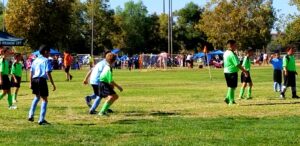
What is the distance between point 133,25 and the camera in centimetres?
12219

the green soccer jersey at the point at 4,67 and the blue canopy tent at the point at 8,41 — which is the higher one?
the blue canopy tent at the point at 8,41

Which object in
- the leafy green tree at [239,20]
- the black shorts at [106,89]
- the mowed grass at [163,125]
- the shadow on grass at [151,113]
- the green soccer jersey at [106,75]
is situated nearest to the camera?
the mowed grass at [163,125]

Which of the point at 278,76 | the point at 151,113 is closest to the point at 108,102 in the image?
the point at 151,113

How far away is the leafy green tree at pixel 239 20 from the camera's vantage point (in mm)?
90312

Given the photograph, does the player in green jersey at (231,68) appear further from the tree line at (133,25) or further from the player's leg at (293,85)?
the tree line at (133,25)

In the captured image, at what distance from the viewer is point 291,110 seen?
54.1ft

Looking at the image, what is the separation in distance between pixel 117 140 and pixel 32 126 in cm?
300

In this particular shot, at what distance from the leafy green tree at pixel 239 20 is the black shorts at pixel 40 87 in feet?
253

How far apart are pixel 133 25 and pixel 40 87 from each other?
10853 cm

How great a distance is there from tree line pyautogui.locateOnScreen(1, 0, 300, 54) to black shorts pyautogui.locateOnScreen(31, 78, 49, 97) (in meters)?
60.1

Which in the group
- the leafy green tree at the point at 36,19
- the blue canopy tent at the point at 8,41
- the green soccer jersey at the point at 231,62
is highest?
the leafy green tree at the point at 36,19

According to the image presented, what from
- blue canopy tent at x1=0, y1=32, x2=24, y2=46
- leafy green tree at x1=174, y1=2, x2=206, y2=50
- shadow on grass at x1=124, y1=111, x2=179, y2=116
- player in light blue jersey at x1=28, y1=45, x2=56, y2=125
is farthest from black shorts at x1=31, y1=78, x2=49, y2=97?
leafy green tree at x1=174, y1=2, x2=206, y2=50

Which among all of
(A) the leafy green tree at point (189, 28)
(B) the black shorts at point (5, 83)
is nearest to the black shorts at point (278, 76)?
(B) the black shorts at point (5, 83)

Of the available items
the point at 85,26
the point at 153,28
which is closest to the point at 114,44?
the point at 85,26
